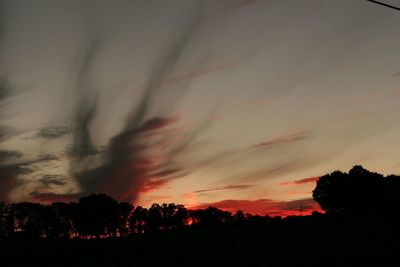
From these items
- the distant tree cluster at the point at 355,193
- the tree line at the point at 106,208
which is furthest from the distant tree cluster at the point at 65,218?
the distant tree cluster at the point at 355,193

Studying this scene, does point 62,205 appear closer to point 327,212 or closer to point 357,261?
point 327,212

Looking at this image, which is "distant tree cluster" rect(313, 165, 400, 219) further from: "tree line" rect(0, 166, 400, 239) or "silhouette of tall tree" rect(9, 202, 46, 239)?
"silhouette of tall tree" rect(9, 202, 46, 239)

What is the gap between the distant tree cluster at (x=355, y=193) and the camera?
486 ft

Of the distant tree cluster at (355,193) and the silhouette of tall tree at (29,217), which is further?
the silhouette of tall tree at (29,217)

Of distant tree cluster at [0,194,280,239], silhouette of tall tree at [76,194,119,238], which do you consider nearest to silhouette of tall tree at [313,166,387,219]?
distant tree cluster at [0,194,280,239]

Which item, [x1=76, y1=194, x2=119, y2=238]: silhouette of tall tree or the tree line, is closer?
the tree line

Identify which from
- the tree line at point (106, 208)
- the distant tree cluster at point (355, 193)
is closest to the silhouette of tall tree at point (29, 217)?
the tree line at point (106, 208)

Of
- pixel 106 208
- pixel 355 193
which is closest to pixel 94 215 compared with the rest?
pixel 106 208

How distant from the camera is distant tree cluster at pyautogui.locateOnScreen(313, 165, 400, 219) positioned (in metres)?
148

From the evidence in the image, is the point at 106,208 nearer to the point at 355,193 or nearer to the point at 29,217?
the point at 29,217

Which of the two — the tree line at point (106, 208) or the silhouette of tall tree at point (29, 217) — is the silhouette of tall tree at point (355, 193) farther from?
the silhouette of tall tree at point (29, 217)

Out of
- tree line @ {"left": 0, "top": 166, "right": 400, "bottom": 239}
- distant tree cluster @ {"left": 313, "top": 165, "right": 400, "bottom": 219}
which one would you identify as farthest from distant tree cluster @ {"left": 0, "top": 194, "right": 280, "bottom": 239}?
distant tree cluster @ {"left": 313, "top": 165, "right": 400, "bottom": 219}

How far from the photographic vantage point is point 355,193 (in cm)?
14850

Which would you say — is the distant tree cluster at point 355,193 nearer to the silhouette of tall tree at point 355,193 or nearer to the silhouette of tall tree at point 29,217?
the silhouette of tall tree at point 355,193
